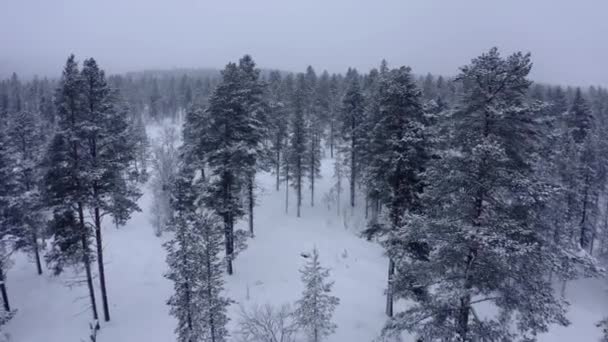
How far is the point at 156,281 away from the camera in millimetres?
22703

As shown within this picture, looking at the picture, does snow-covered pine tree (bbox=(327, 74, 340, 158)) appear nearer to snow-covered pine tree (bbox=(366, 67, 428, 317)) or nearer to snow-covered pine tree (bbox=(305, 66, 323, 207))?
snow-covered pine tree (bbox=(305, 66, 323, 207))

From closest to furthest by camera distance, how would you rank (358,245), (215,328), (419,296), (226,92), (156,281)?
(419,296)
(215,328)
(226,92)
(156,281)
(358,245)

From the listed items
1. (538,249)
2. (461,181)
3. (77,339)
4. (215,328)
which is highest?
(461,181)

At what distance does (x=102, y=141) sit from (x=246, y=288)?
12.1m

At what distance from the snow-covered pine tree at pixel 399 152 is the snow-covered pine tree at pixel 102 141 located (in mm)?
13027

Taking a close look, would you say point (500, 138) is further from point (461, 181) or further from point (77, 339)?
point (77, 339)

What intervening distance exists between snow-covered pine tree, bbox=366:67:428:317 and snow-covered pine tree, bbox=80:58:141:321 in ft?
42.7

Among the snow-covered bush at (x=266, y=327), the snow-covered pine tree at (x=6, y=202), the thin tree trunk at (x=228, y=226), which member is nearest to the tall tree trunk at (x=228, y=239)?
the thin tree trunk at (x=228, y=226)

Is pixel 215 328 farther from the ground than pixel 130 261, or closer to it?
farther from the ground

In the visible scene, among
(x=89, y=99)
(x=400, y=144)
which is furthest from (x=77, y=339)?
(x=400, y=144)

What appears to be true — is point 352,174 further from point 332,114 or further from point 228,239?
point 332,114

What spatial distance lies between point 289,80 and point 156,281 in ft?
150

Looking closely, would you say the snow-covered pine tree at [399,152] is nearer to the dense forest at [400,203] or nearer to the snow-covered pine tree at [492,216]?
the dense forest at [400,203]

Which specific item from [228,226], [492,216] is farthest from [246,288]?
[492,216]
